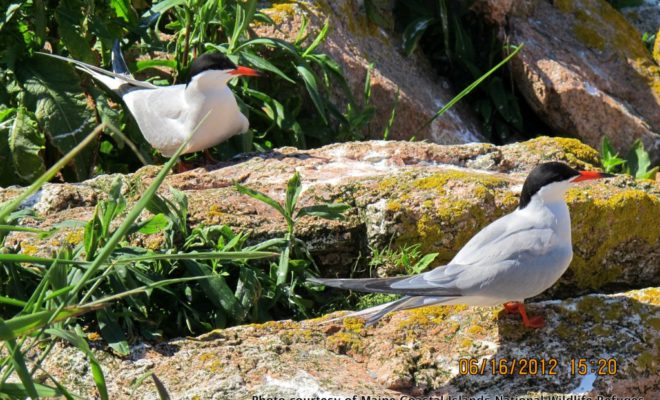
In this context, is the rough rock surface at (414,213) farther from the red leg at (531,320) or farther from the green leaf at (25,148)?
the green leaf at (25,148)

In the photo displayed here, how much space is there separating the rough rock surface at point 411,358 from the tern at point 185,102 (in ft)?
5.09

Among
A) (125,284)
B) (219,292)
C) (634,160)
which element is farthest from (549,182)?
(634,160)

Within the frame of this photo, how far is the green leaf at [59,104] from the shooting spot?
4809mm

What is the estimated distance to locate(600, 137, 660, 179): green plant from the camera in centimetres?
534

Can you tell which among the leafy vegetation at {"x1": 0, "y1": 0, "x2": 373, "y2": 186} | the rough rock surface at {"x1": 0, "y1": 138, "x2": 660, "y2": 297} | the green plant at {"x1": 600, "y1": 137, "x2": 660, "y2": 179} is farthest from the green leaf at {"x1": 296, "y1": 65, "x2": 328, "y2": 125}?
the green plant at {"x1": 600, "y1": 137, "x2": 660, "y2": 179}

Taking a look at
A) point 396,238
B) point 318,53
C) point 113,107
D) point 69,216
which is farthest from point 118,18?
point 396,238

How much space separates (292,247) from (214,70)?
1.31 m

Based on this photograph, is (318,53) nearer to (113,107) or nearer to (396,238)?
(113,107)

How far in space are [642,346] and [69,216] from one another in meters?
2.11

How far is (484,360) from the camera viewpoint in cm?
314

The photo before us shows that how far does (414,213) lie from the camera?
382 centimetres

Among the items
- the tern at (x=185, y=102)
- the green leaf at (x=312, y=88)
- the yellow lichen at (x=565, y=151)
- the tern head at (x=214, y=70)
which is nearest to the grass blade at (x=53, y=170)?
the tern at (x=185, y=102)

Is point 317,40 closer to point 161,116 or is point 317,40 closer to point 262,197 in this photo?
point 161,116

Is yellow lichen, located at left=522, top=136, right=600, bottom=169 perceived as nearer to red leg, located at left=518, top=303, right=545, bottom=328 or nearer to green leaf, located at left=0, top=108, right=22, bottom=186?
red leg, located at left=518, top=303, right=545, bottom=328
